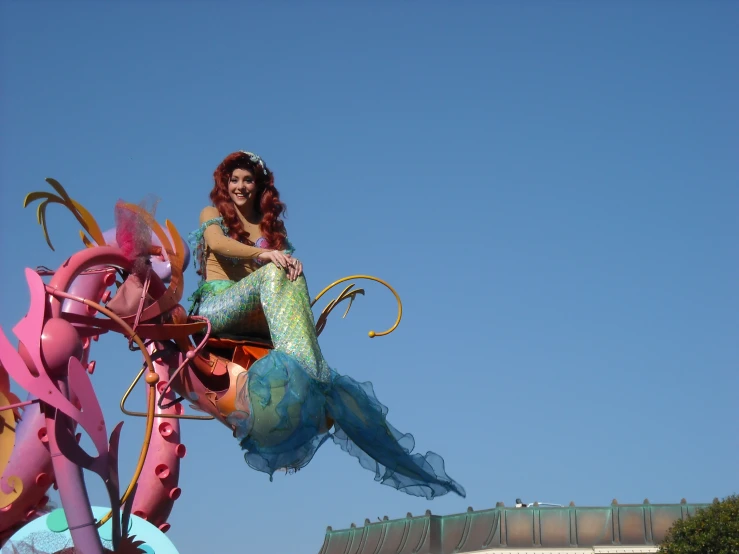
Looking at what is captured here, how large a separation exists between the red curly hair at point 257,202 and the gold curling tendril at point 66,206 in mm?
1053

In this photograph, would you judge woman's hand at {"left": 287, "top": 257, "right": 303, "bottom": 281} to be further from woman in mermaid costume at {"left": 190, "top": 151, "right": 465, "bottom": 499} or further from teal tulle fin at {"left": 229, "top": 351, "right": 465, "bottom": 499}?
teal tulle fin at {"left": 229, "top": 351, "right": 465, "bottom": 499}

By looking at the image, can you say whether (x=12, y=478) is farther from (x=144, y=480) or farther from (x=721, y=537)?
(x=721, y=537)

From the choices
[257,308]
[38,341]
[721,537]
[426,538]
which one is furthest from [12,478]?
[426,538]

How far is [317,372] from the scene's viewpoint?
8.48 m

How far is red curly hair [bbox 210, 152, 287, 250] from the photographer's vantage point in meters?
9.80

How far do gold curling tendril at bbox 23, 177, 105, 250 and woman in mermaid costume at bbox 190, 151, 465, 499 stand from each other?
835mm

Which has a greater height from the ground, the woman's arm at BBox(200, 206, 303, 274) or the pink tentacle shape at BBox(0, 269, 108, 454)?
the woman's arm at BBox(200, 206, 303, 274)

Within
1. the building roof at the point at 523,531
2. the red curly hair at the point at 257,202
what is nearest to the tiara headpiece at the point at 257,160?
the red curly hair at the point at 257,202

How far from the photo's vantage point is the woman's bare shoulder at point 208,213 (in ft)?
32.2

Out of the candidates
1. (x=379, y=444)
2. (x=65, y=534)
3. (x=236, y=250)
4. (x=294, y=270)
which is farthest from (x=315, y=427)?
(x=65, y=534)

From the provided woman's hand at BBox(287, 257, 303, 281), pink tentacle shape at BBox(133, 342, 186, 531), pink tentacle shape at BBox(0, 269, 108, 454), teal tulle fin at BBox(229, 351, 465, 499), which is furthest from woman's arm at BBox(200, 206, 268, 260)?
pink tentacle shape at BBox(0, 269, 108, 454)

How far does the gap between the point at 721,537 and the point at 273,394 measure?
841 inches

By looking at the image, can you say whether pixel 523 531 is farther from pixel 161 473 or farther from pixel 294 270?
pixel 294 270

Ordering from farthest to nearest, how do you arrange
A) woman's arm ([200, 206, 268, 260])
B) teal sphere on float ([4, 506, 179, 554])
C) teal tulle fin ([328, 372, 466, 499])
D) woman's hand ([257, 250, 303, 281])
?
woman's arm ([200, 206, 268, 260]), woman's hand ([257, 250, 303, 281]), teal sphere on float ([4, 506, 179, 554]), teal tulle fin ([328, 372, 466, 499])
